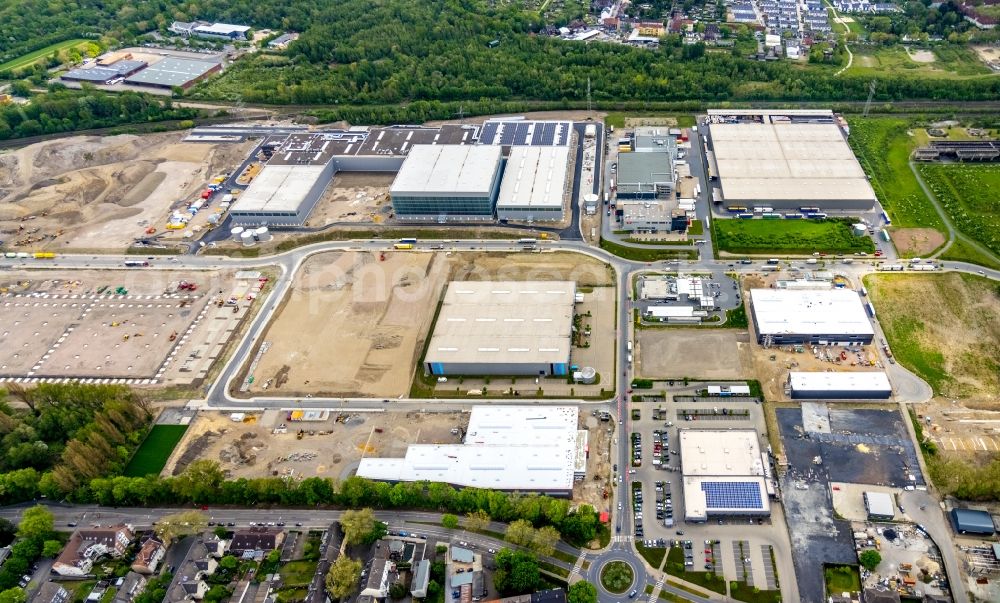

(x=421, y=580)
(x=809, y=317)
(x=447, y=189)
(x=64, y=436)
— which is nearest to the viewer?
(x=421, y=580)

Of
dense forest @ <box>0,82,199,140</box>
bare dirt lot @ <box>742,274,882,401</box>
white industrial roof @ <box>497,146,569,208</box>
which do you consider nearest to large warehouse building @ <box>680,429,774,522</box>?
bare dirt lot @ <box>742,274,882,401</box>

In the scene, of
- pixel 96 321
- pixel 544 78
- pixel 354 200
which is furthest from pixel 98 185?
pixel 544 78

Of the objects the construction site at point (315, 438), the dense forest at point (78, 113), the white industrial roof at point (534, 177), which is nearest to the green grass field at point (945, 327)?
the construction site at point (315, 438)

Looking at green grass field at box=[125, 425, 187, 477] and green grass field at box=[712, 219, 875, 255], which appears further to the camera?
green grass field at box=[712, 219, 875, 255]

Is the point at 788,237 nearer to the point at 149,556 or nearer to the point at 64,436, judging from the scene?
the point at 149,556

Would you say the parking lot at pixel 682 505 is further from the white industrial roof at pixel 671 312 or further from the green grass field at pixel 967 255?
the green grass field at pixel 967 255

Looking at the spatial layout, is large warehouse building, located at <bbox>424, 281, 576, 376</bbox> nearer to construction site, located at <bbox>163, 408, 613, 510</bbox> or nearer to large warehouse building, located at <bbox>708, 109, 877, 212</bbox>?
construction site, located at <bbox>163, 408, 613, 510</bbox>

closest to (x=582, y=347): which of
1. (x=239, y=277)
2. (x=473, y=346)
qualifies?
(x=473, y=346)
